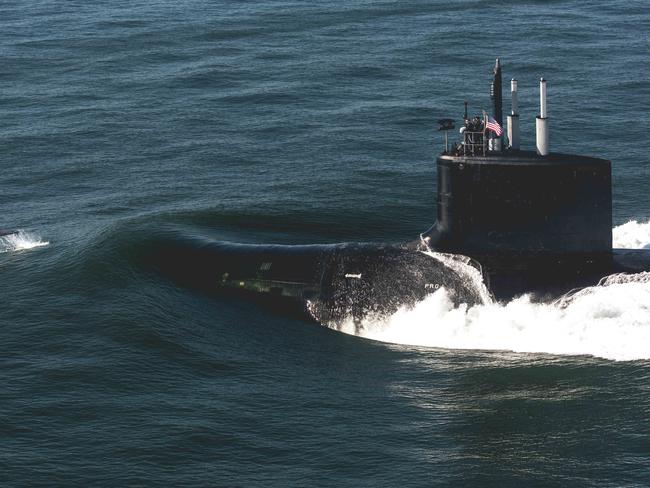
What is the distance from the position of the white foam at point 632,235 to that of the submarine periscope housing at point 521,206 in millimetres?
11831

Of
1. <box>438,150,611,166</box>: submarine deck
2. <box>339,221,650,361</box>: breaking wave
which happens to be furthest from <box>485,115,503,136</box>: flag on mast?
<box>339,221,650,361</box>: breaking wave

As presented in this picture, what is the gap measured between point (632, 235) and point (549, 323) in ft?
46.8

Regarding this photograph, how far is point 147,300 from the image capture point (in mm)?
42031

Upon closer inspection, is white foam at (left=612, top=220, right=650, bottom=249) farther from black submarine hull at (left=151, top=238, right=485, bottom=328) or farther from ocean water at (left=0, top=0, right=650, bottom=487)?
black submarine hull at (left=151, top=238, right=485, bottom=328)

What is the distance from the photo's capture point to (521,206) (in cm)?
3684

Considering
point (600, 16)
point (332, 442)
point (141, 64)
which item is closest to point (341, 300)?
point (332, 442)

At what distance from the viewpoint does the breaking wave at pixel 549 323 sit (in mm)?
36531

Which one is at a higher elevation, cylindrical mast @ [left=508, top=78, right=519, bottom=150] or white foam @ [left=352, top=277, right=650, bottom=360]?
cylindrical mast @ [left=508, top=78, right=519, bottom=150]

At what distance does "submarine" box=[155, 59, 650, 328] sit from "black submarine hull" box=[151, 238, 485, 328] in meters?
0.04

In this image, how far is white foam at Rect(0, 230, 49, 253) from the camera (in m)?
49.9

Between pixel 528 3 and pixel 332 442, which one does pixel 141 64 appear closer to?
pixel 528 3

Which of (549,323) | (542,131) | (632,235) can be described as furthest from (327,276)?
(632,235)

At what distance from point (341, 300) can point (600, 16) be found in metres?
54.5

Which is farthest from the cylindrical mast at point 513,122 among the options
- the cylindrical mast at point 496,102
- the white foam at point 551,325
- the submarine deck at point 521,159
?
the white foam at point 551,325
